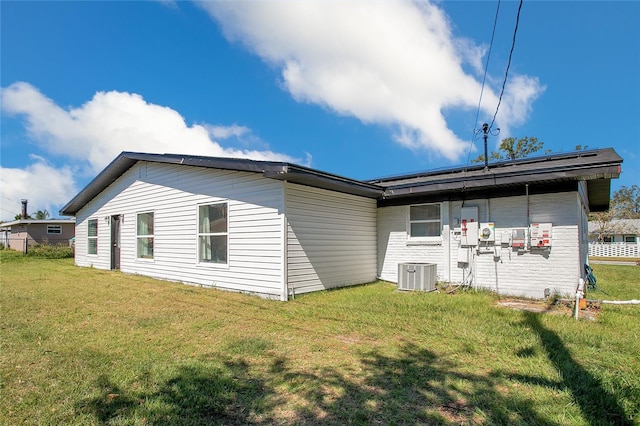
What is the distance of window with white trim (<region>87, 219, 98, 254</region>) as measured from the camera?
13984mm

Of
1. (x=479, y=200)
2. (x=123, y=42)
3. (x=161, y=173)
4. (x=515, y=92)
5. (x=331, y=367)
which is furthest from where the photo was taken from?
(x=161, y=173)

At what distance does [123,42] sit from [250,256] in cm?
706

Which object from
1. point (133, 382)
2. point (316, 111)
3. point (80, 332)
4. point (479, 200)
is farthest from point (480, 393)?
point (316, 111)

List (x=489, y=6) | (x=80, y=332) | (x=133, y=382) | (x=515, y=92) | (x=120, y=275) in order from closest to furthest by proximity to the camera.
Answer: (x=133, y=382), (x=80, y=332), (x=489, y=6), (x=515, y=92), (x=120, y=275)

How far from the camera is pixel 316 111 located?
17.3 meters

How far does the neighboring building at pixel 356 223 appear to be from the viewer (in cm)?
728

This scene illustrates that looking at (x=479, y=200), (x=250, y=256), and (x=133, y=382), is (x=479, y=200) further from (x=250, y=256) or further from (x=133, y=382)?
(x=133, y=382)

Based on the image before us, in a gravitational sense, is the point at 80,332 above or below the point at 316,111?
below

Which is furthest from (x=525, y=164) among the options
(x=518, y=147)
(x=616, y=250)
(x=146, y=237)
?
(x=616, y=250)

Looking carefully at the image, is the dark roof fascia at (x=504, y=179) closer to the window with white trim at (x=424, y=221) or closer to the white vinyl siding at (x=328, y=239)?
the window with white trim at (x=424, y=221)

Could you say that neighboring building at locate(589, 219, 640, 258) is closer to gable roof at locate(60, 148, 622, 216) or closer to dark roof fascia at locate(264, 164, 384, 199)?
gable roof at locate(60, 148, 622, 216)

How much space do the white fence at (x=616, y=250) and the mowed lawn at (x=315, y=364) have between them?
1042 inches

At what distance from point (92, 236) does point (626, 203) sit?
150ft

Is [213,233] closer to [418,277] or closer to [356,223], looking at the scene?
[356,223]
